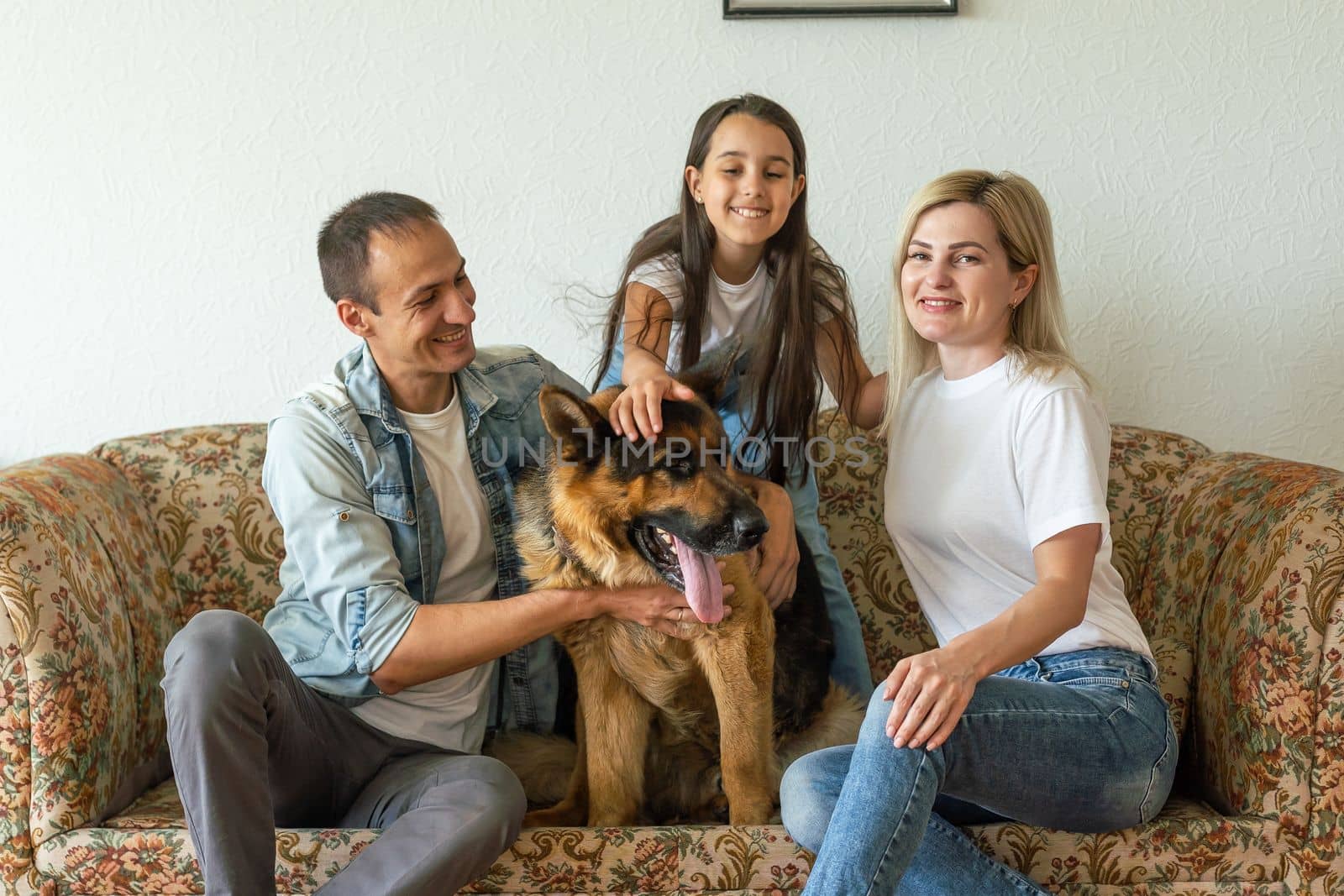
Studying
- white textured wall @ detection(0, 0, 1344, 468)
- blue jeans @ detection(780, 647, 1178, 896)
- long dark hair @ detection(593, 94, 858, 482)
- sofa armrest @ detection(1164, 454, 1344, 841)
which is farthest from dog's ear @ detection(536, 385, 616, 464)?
sofa armrest @ detection(1164, 454, 1344, 841)

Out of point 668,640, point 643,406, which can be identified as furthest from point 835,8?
point 668,640

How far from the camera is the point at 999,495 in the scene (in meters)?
1.95

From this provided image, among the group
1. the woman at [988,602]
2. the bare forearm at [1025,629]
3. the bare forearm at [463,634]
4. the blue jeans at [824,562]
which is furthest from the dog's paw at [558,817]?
the bare forearm at [1025,629]

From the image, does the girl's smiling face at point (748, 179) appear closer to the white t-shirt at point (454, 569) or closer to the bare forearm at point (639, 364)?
the bare forearm at point (639, 364)

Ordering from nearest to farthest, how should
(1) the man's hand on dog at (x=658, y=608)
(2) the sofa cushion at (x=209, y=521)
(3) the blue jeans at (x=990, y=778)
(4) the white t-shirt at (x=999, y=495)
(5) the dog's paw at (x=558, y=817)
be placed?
(3) the blue jeans at (x=990, y=778) → (4) the white t-shirt at (x=999, y=495) → (1) the man's hand on dog at (x=658, y=608) → (5) the dog's paw at (x=558, y=817) → (2) the sofa cushion at (x=209, y=521)

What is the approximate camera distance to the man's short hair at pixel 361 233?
79.9 inches

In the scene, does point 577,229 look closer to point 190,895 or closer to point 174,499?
point 174,499

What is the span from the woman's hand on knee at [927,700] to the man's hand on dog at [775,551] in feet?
1.89

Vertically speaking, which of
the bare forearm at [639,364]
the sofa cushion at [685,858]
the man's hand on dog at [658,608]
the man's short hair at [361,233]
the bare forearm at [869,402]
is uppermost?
the man's short hair at [361,233]

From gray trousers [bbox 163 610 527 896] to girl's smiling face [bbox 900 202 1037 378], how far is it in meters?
1.19

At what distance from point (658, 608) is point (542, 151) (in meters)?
1.40

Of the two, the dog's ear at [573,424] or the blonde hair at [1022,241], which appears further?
the blonde hair at [1022,241]

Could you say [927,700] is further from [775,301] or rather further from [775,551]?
[775,301]

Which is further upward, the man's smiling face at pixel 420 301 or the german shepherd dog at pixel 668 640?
the man's smiling face at pixel 420 301
